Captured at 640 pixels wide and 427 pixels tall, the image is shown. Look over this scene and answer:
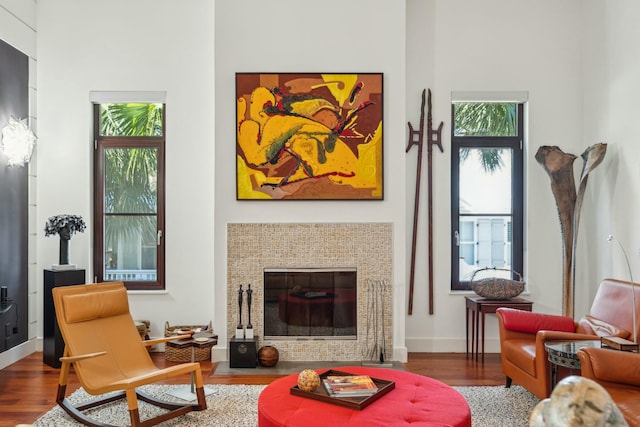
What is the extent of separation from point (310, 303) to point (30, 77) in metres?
3.59

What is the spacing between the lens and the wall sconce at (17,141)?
180 inches

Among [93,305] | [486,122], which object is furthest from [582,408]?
[486,122]

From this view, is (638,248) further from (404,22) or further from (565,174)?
(404,22)

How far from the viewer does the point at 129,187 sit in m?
5.32

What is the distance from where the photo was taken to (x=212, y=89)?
5207 mm

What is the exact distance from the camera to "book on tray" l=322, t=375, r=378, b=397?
8.64ft

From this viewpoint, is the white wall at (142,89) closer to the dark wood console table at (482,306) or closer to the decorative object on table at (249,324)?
the decorative object on table at (249,324)

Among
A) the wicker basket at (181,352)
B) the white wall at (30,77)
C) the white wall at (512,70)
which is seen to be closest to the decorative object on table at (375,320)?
the white wall at (512,70)

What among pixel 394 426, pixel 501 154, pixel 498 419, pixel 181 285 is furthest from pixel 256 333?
pixel 501 154

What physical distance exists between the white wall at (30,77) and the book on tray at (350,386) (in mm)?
3448

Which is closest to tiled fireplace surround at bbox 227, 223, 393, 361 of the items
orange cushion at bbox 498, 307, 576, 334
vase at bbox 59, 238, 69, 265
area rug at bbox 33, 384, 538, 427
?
area rug at bbox 33, 384, 538, 427

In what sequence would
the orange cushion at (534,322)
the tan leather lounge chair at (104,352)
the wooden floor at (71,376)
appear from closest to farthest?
the tan leather lounge chair at (104,352)
the wooden floor at (71,376)
the orange cushion at (534,322)

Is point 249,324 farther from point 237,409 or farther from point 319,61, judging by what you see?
point 319,61

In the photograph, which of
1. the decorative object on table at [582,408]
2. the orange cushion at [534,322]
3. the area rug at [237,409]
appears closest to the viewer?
the decorative object on table at [582,408]
